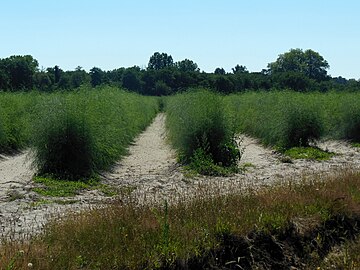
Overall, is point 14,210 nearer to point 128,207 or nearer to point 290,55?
point 128,207

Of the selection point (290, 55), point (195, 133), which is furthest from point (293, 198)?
point (290, 55)

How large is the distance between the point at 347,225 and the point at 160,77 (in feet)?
210

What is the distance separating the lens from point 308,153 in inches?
783

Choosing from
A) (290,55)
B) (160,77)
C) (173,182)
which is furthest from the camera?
(290,55)

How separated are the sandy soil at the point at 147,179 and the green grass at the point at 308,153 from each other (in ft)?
1.44

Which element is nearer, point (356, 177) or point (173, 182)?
point (356, 177)

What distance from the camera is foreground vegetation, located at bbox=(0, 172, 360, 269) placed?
22.3 feet

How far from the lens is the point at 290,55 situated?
101438 millimetres

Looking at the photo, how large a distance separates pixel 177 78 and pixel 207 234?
2343 inches

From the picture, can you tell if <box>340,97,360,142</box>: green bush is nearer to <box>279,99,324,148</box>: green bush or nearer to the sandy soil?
the sandy soil

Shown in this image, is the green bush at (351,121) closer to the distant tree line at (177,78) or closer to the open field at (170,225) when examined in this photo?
the distant tree line at (177,78)

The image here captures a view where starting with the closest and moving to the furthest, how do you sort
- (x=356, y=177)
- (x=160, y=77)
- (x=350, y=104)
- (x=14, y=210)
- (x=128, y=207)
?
(x=128, y=207) → (x=14, y=210) → (x=356, y=177) → (x=350, y=104) → (x=160, y=77)

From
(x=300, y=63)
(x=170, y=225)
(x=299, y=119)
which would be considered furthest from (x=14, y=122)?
(x=300, y=63)

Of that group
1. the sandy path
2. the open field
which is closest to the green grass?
the sandy path
